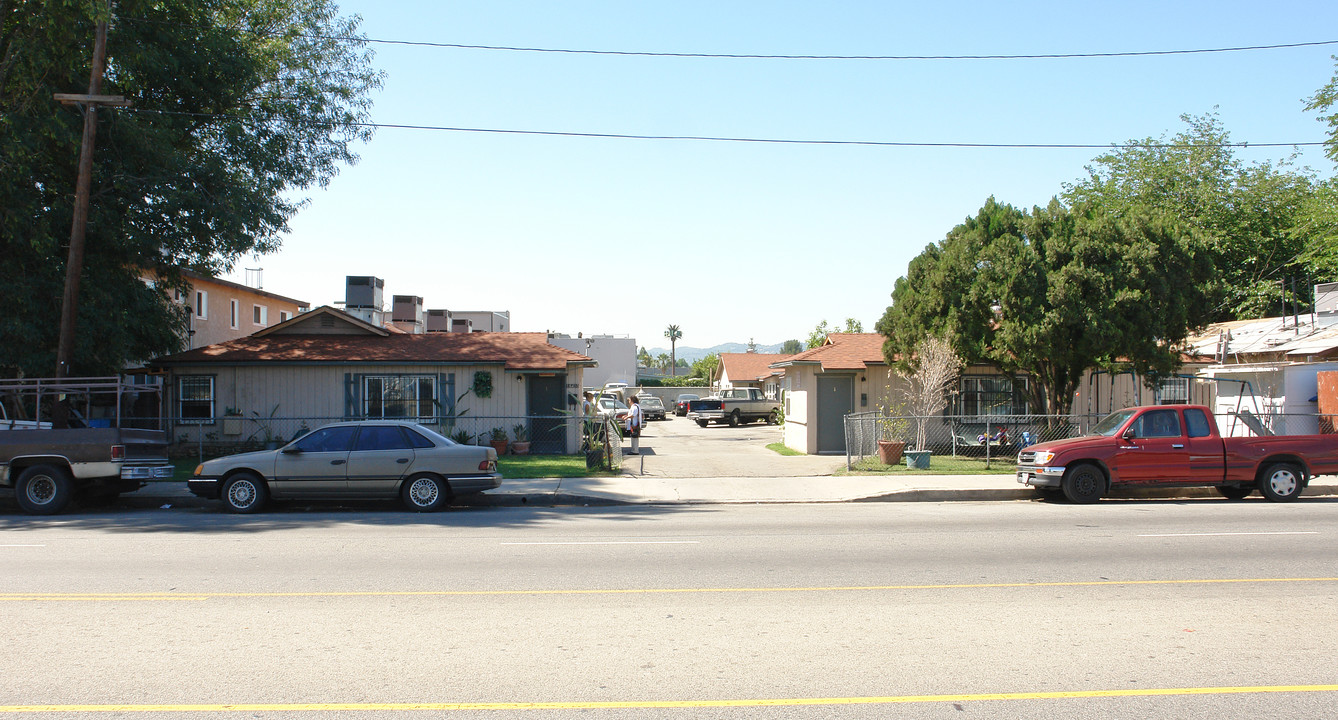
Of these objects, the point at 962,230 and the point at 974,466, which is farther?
the point at 962,230

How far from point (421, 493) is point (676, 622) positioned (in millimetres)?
8270

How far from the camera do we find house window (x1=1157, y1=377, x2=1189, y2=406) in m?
24.6

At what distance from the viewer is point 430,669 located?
546 cm

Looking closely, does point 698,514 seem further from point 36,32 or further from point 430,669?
point 36,32

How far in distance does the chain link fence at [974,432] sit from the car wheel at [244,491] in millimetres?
11515

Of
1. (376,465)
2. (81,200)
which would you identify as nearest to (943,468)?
(376,465)

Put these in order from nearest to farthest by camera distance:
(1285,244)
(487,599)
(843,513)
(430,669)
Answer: (430,669) → (487,599) → (843,513) → (1285,244)

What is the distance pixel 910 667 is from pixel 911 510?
28.8 ft

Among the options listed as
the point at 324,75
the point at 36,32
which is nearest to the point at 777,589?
the point at 36,32

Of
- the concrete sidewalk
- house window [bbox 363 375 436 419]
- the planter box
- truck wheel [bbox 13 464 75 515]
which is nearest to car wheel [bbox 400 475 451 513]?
the concrete sidewalk

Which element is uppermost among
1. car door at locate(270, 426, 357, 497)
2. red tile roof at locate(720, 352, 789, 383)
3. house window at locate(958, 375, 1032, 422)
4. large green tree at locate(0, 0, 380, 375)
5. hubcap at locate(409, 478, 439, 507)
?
large green tree at locate(0, 0, 380, 375)

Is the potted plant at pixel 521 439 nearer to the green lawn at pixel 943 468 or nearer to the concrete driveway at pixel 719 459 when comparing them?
the concrete driveway at pixel 719 459

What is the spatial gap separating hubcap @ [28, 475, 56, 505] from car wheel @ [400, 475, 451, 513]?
539 centimetres

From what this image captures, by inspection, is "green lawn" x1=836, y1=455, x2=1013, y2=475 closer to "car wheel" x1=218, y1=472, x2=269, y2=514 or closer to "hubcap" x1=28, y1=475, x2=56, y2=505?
"car wheel" x1=218, y1=472, x2=269, y2=514
